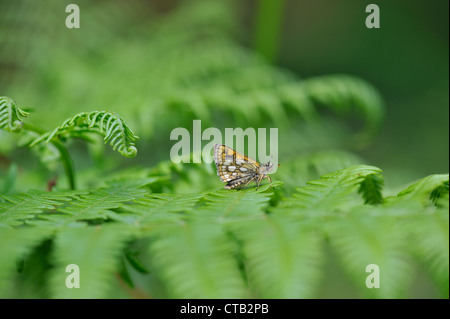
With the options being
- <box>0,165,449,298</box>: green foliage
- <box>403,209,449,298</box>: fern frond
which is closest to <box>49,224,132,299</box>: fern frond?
<box>0,165,449,298</box>: green foliage

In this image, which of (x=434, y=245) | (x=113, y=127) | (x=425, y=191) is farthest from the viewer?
(x=113, y=127)

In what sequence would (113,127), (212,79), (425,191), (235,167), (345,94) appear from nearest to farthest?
(425,191) → (113,127) → (235,167) → (345,94) → (212,79)

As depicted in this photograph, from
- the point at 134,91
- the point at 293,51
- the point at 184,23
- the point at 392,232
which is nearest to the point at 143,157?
the point at 134,91

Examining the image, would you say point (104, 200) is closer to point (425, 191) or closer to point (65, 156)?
point (65, 156)

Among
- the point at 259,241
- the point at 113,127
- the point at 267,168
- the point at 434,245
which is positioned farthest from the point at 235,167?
the point at 434,245

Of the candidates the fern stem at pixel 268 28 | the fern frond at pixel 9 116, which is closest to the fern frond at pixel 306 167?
the fern frond at pixel 9 116

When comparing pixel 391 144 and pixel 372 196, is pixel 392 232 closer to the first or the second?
pixel 372 196

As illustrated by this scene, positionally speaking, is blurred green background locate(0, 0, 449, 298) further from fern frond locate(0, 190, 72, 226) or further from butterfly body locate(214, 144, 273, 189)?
fern frond locate(0, 190, 72, 226)
